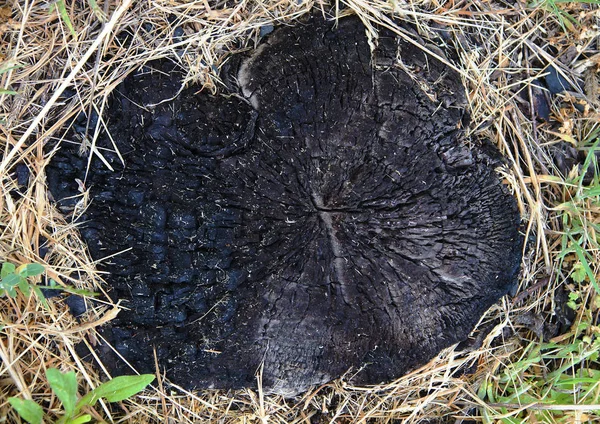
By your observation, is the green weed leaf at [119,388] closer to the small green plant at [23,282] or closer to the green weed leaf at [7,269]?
the small green plant at [23,282]

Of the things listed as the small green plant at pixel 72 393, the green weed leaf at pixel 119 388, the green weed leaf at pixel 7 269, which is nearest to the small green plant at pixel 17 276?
the green weed leaf at pixel 7 269

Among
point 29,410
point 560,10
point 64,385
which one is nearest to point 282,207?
point 64,385

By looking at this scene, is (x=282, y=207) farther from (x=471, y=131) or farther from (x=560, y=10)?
(x=560, y=10)

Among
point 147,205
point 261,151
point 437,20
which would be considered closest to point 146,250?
point 147,205

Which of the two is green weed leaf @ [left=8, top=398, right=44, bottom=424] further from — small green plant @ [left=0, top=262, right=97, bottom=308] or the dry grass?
small green plant @ [left=0, top=262, right=97, bottom=308]

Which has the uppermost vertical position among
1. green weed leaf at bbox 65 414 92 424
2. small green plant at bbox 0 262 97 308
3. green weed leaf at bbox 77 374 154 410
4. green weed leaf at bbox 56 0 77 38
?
green weed leaf at bbox 56 0 77 38

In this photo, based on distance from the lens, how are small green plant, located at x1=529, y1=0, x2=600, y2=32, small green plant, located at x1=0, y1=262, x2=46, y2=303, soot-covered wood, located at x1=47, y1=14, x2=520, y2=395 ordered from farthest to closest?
1. small green plant, located at x1=529, y1=0, x2=600, y2=32
2. soot-covered wood, located at x1=47, y1=14, x2=520, y2=395
3. small green plant, located at x1=0, y1=262, x2=46, y2=303

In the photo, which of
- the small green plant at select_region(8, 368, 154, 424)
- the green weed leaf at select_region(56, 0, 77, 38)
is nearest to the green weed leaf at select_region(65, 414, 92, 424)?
the small green plant at select_region(8, 368, 154, 424)
